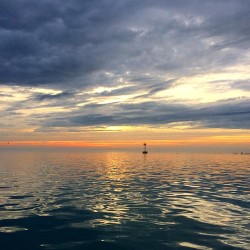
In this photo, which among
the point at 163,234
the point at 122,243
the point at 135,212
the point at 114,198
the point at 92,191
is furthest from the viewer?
the point at 92,191

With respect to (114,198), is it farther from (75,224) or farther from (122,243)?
(122,243)

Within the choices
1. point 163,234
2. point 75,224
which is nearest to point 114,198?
point 75,224

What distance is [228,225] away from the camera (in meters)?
19.0

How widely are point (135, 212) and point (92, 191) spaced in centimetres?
1218

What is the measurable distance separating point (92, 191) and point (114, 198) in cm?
547

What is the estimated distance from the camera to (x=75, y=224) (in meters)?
19.6

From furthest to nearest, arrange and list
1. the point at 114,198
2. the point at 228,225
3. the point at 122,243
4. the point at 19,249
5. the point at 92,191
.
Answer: the point at 92,191 → the point at 114,198 → the point at 228,225 → the point at 122,243 → the point at 19,249

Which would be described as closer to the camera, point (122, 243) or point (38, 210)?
point (122, 243)

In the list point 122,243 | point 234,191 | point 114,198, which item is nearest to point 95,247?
point 122,243

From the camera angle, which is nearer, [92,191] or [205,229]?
[205,229]

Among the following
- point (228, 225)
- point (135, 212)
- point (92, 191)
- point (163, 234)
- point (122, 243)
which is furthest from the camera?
point (92, 191)

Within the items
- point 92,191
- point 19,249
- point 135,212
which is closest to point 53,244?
point 19,249

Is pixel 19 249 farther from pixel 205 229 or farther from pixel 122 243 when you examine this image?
pixel 205 229

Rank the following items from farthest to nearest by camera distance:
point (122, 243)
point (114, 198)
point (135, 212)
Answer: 1. point (114, 198)
2. point (135, 212)
3. point (122, 243)
